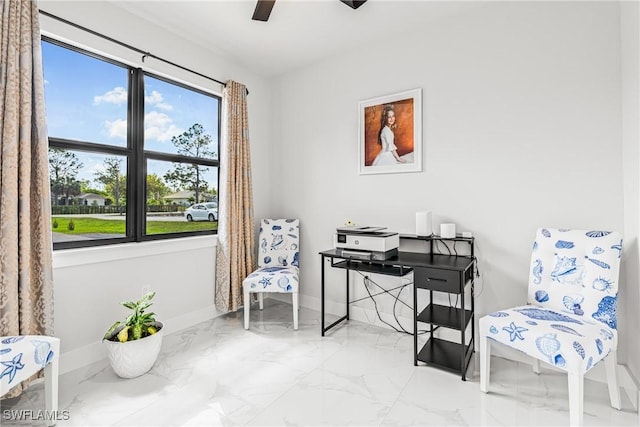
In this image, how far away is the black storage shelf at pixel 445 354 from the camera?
78.5 inches

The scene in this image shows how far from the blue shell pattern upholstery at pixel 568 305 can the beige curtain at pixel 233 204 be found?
2168 millimetres

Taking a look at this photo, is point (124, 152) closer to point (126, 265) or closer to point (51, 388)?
point (126, 265)

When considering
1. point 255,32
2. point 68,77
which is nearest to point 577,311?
point 255,32

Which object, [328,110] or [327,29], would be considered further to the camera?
[328,110]

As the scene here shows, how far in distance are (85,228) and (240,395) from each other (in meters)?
1.60

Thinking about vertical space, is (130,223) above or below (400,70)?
below

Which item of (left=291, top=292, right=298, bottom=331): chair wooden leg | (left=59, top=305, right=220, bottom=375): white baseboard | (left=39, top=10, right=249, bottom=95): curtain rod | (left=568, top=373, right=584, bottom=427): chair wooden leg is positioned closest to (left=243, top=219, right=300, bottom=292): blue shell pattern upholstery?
(left=291, top=292, right=298, bottom=331): chair wooden leg

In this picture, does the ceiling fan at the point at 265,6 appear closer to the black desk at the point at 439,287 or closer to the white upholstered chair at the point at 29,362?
the black desk at the point at 439,287

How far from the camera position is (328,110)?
3.09m

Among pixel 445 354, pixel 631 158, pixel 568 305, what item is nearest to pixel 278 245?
pixel 445 354

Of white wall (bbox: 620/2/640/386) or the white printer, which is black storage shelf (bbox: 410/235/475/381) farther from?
white wall (bbox: 620/2/640/386)

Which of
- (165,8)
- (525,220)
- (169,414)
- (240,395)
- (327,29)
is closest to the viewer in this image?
(169,414)

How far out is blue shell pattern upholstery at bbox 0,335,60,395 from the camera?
4.42ft

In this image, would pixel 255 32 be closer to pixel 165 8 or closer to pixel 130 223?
pixel 165 8
